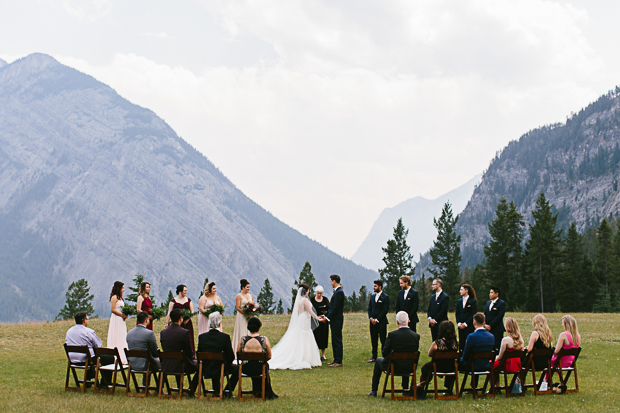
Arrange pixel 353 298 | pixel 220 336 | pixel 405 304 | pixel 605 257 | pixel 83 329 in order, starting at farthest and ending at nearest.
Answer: pixel 353 298 < pixel 605 257 < pixel 405 304 < pixel 83 329 < pixel 220 336

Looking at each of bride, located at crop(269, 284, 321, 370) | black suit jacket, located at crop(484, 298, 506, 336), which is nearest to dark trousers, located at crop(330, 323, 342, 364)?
bride, located at crop(269, 284, 321, 370)

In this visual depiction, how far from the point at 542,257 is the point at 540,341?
64564 millimetres

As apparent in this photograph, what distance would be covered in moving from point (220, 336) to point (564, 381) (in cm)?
779

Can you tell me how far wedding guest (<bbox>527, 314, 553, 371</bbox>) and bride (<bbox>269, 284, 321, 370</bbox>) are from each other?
22.5 feet

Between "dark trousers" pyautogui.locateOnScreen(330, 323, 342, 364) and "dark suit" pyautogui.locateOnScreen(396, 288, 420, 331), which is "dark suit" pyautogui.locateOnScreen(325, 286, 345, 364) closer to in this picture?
"dark trousers" pyautogui.locateOnScreen(330, 323, 342, 364)

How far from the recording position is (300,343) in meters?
16.5

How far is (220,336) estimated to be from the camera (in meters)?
11.1

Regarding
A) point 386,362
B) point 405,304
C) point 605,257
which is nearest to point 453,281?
point 605,257

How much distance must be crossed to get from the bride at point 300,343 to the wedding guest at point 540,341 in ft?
22.5

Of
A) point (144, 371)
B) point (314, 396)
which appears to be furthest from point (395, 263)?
point (144, 371)

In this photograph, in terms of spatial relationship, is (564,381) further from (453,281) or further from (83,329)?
(453,281)

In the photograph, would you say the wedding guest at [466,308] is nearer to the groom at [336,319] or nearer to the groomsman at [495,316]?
the groomsman at [495,316]

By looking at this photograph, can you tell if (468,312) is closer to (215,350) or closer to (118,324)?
(215,350)

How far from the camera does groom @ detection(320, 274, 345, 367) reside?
1662 centimetres
